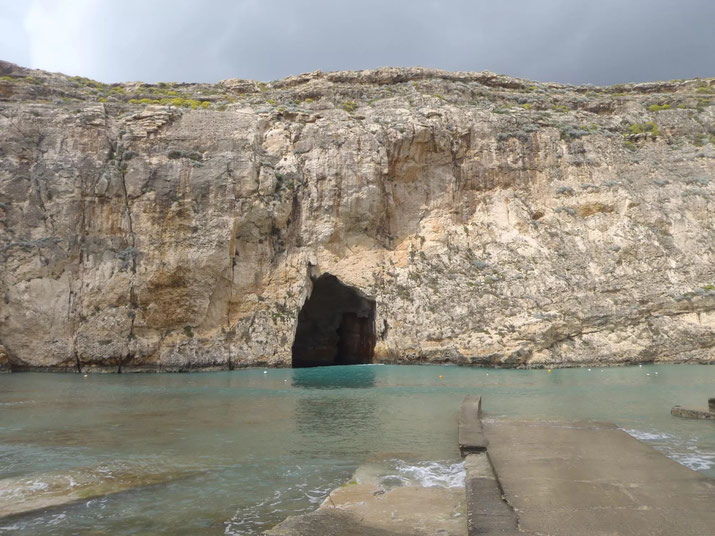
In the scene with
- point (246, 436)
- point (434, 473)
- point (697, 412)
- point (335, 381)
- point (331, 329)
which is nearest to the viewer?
point (434, 473)

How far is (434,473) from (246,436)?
407 cm

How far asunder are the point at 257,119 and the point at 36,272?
15080 mm

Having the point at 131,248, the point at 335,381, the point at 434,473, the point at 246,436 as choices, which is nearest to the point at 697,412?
the point at 434,473

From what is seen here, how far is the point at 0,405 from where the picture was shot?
45.5 ft

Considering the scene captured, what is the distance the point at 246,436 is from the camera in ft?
32.2

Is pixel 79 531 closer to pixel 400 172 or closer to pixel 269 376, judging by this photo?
pixel 269 376

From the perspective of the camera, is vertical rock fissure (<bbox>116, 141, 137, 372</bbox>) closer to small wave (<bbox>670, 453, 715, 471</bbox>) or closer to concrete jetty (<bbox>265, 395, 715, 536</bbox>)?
concrete jetty (<bbox>265, 395, 715, 536</bbox>)

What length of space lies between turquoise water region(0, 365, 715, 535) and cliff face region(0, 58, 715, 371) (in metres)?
7.85

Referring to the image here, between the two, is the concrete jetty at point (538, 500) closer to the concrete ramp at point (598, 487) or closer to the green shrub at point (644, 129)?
the concrete ramp at point (598, 487)

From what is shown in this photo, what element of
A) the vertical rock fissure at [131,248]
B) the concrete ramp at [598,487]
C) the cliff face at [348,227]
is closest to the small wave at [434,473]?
the concrete ramp at [598,487]

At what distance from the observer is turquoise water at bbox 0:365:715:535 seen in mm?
5918

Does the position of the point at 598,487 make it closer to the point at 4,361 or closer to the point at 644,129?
the point at 4,361

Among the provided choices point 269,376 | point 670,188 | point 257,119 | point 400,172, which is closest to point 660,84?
point 670,188

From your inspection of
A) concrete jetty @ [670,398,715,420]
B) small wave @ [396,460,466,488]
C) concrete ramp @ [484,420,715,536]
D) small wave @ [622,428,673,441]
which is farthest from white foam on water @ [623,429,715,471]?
small wave @ [396,460,466,488]
